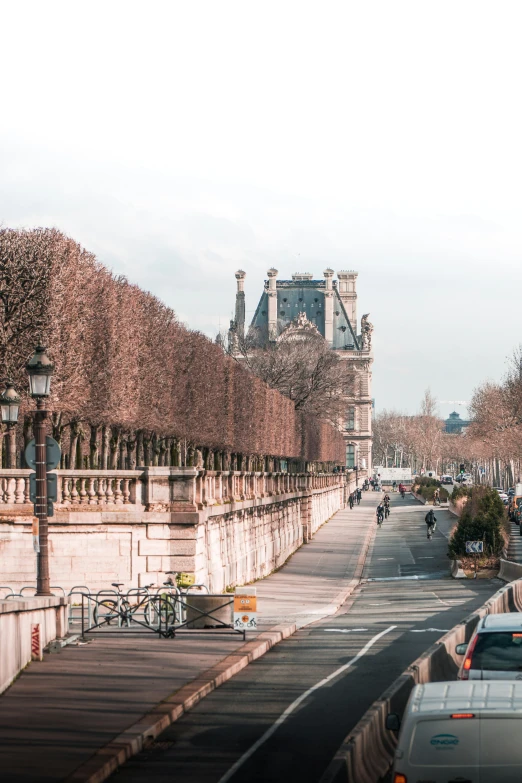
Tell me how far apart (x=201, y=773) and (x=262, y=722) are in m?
2.99

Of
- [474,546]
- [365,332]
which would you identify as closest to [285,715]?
[474,546]

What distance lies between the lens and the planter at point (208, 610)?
2570cm

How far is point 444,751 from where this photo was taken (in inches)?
370

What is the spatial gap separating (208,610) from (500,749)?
54.8 ft

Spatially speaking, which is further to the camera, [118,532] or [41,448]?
[118,532]

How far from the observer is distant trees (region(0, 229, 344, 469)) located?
3578 centimetres

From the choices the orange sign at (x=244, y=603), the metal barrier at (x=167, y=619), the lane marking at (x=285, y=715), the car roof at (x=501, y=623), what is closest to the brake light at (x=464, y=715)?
the lane marking at (x=285, y=715)

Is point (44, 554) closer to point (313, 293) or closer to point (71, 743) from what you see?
point (71, 743)

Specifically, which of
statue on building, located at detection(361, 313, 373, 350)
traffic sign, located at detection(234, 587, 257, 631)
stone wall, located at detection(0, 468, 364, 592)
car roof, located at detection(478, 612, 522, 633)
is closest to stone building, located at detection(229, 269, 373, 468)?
statue on building, located at detection(361, 313, 373, 350)

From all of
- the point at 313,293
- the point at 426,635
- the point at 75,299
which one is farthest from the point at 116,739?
the point at 313,293

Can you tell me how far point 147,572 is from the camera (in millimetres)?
32000

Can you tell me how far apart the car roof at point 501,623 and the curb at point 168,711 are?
12.9 ft

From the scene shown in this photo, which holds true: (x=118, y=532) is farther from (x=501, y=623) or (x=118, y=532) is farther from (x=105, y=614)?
(x=501, y=623)

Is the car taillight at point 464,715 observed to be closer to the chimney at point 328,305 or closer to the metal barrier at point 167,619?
the metal barrier at point 167,619
